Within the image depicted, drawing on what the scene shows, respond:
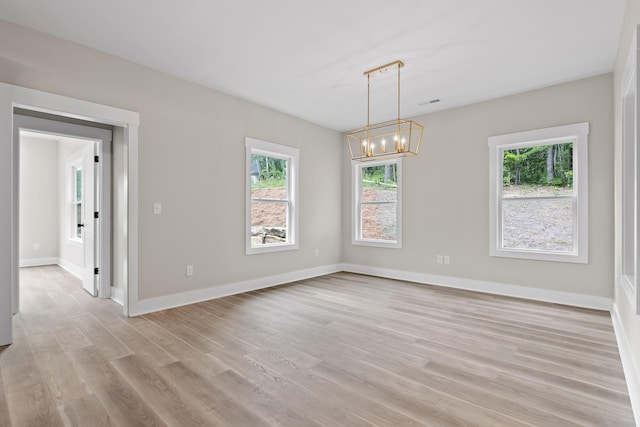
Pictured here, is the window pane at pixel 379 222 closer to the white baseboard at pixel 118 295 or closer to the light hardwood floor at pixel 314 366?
the light hardwood floor at pixel 314 366

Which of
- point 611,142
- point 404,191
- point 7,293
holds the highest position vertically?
point 611,142

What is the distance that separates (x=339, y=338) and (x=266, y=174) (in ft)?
9.99

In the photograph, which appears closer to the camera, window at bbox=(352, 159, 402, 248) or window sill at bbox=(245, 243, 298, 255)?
window sill at bbox=(245, 243, 298, 255)

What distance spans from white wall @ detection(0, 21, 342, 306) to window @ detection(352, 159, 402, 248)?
1.68 meters

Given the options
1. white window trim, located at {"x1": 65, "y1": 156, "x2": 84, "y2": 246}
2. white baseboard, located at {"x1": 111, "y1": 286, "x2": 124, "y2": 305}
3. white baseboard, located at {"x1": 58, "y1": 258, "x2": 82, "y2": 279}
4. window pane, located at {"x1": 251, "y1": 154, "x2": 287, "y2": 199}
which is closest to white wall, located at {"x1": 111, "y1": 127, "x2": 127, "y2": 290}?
white baseboard, located at {"x1": 111, "y1": 286, "x2": 124, "y2": 305}

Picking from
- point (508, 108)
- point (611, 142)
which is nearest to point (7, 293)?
point (508, 108)

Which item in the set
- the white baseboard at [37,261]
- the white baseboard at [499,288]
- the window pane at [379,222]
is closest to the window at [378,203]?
the window pane at [379,222]

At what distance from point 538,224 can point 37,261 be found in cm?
924

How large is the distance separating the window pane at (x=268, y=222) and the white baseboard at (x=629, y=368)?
4.23 m

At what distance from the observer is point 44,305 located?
13.0ft

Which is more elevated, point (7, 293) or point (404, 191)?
point (404, 191)

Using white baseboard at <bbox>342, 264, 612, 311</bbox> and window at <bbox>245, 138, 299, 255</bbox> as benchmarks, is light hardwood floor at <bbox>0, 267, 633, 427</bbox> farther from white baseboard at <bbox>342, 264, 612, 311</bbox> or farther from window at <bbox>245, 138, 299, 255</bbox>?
window at <bbox>245, 138, 299, 255</bbox>

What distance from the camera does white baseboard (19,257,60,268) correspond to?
22.1 feet

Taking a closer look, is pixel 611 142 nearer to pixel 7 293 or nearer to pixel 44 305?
pixel 7 293
